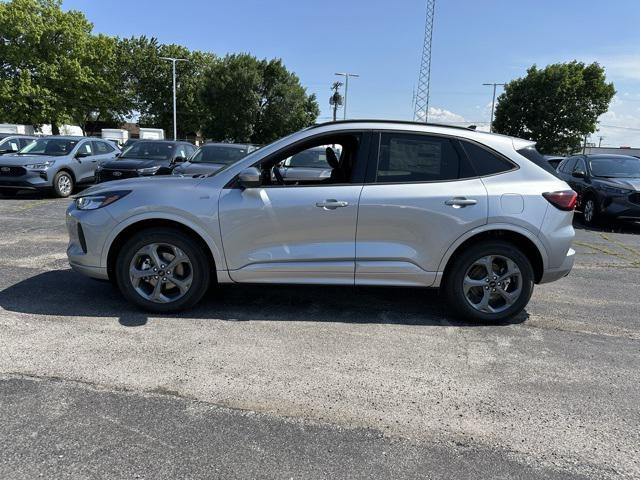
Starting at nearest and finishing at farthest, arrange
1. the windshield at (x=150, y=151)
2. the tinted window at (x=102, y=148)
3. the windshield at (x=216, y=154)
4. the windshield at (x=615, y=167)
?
the windshield at (x=615, y=167) → the windshield at (x=216, y=154) → the windshield at (x=150, y=151) → the tinted window at (x=102, y=148)

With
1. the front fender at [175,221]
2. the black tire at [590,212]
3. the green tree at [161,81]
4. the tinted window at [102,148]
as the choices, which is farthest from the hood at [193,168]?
the green tree at [161,81]

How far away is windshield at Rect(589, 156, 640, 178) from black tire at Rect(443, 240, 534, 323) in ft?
28.0

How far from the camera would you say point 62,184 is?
13062 millimetres

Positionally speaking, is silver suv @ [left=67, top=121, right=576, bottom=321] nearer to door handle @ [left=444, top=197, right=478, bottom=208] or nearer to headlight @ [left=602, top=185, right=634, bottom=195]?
door handle @ [left=444, top=197, right=478, bottom=208]

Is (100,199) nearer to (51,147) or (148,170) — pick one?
(148,170)

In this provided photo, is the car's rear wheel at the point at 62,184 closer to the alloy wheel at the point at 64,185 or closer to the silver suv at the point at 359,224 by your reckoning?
the alloy wheel at the point at 64,185

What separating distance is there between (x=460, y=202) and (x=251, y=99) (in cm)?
4406

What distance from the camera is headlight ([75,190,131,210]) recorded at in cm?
446

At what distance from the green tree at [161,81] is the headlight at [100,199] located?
53.9 metres

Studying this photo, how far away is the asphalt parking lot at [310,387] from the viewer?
2.58m

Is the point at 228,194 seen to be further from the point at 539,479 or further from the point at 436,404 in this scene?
the point at 539,479

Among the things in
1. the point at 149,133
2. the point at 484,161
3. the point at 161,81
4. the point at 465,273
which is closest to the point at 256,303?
the point at 465,273

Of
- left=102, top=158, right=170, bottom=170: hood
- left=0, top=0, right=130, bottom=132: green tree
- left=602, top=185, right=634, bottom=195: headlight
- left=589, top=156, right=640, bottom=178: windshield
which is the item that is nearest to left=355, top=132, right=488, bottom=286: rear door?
left=602, top=185, right=634, bottom=195: headlight

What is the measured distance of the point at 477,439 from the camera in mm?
2816
